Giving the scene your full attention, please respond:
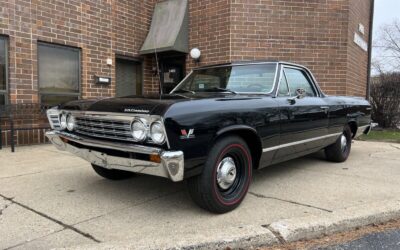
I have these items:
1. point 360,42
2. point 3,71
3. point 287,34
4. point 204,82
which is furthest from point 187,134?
point 360,42

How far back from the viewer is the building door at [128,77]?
10.2 meters

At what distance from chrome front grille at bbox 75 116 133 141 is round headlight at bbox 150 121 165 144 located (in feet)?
0.94

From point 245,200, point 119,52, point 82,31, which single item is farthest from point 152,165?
point 119,52

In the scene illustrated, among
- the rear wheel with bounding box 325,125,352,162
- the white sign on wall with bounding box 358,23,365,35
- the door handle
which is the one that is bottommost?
the rear wheel with bounding box 325,125,352,162

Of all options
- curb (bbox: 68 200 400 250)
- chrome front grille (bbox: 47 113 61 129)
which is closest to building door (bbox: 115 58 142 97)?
chrome front grille (bbox: 47 113 61 129)

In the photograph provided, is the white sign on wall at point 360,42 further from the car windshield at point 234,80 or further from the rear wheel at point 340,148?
the car windshield at point 234,80

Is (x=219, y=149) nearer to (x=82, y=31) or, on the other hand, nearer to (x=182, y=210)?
(x=182, y=210)

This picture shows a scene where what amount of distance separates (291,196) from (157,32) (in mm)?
7338

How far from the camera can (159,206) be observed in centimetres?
385

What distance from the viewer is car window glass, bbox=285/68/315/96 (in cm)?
488

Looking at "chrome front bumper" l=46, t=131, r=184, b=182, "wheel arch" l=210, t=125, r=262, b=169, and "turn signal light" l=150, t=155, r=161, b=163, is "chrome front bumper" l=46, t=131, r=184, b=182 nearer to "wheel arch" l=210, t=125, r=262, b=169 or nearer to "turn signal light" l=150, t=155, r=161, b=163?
"turn signal light" l=150, t=155, r=161, b=163

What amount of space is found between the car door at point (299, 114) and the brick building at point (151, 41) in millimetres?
4479

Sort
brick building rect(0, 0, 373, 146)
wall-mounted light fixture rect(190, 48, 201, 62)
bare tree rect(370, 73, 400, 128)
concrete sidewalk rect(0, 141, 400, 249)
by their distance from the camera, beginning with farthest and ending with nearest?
1. bare tree rect(370, 73, 400, 128)
2. wall-mounted light fixture rect(190, 48, 201, 62)
3. brick building rect(0, 0, 373, 146)
4. concrete sidewalk rect(0, 141, 400, 249)

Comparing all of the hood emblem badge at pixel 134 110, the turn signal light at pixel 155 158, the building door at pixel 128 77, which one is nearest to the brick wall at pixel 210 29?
the building door at pixel 128 77
